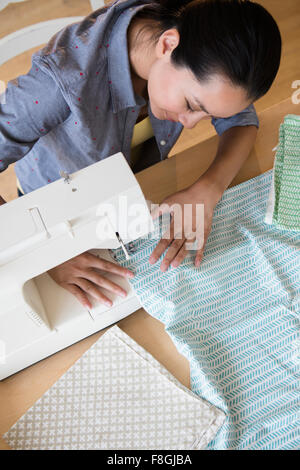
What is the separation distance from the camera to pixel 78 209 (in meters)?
0.60

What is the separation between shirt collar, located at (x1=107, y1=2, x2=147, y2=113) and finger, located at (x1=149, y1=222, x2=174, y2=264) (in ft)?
1.00

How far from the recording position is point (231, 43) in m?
0.57

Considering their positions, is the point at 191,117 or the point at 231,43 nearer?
the point at 231,43

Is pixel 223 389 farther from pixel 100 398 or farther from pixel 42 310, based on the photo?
pixel 42 310

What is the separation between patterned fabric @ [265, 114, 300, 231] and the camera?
90 centimetres

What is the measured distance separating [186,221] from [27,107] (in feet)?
1.43

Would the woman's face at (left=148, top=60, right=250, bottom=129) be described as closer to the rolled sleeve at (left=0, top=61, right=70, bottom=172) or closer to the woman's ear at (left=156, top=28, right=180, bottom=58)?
the woman's ear at (left=156, top=28, right=180, bottom=58)

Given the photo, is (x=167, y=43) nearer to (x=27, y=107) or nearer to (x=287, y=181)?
(x=27, y=107)

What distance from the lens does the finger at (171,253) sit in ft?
2.67

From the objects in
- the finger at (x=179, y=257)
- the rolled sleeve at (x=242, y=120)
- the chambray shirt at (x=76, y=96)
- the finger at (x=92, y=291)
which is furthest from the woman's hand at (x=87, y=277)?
the rolled sleeve at (x=242, y=120)

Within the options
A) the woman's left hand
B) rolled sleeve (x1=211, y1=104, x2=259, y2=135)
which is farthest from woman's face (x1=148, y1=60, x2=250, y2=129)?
Answer: rolled sleeve (x1=211, y1=104, x2=259, y2=135)

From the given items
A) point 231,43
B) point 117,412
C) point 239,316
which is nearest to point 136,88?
point 231,43
